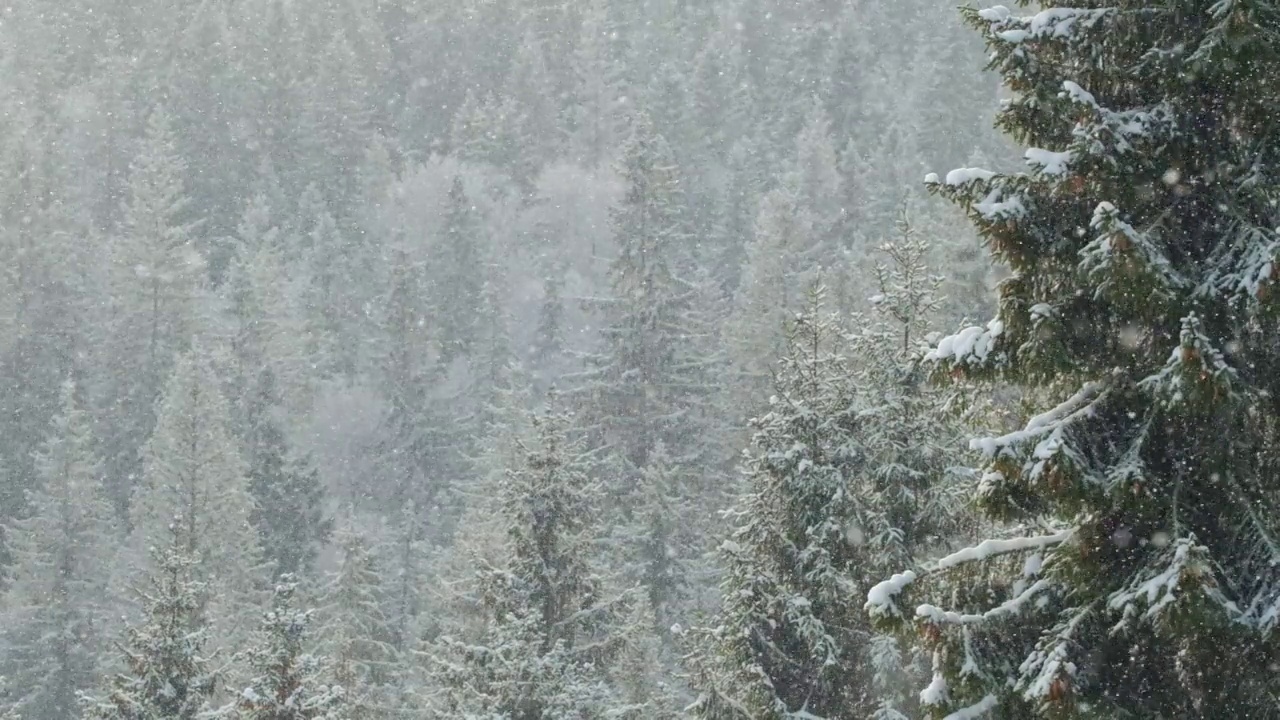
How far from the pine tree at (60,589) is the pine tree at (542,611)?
22684 millimetres

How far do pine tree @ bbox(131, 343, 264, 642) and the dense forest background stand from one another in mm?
148

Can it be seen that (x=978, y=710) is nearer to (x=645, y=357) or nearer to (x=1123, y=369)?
(x=1123, y=369)

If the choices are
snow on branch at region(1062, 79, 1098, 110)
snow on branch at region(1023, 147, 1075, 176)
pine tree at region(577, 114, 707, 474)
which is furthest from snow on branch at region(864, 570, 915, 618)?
pine tree at region(577, 114, 707, 474)

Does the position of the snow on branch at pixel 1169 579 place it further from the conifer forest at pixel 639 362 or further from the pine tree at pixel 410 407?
the pine tree at pixel 410 407

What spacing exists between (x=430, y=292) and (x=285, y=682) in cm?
4363

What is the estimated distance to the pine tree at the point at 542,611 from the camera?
16234mm

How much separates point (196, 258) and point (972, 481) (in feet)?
157

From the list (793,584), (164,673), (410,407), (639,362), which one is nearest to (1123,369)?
(793,584)

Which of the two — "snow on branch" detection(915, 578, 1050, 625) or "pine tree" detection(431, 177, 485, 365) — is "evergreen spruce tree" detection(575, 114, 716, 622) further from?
"snow on branch" detection(915, 578, 1050, 625)

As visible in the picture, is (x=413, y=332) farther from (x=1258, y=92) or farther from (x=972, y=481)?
(x=1258, y=92)

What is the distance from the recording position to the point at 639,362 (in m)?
43.5

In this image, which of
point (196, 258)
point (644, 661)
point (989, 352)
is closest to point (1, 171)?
point (196, 258)

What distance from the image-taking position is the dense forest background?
32906 millimetres

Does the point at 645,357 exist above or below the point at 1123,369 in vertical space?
above
